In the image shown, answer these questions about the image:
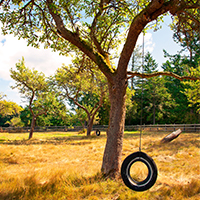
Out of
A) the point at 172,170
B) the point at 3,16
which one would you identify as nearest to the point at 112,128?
the point at 172,170

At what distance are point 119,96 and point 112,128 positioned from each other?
1.13 metres

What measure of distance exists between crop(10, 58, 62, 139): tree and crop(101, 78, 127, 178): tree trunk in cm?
1472

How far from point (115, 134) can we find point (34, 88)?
1607 cm

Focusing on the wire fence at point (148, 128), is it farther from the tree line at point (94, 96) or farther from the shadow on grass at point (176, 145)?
the shadow on grass at point (176, 145)

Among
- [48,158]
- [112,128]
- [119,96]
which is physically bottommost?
[48,158]

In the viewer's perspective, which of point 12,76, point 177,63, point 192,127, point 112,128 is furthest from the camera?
point 177,63

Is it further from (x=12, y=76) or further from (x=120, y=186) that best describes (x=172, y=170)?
(x=12, y=76)

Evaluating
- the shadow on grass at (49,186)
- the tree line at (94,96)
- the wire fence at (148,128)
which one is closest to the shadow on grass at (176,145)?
the tree line at (94,96)

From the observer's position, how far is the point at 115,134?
5.93m

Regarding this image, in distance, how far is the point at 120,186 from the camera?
5141 millimetres

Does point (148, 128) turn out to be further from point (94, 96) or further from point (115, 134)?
point (115, 134)

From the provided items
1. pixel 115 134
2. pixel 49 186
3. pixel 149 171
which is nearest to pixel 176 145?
pixel 115 134

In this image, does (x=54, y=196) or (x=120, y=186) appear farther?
(x=120, y=186)

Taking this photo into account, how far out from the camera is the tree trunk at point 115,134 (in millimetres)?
5762
